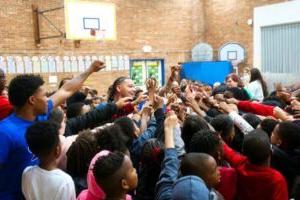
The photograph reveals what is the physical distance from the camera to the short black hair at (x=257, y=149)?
7.19 ft

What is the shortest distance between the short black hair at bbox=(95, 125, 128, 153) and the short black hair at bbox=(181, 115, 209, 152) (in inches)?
20.1

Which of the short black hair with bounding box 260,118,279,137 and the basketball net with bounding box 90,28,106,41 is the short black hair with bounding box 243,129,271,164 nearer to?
the short black hair with bounding box 260,118,279,137

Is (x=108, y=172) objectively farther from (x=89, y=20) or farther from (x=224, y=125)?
(x=89, y=20)

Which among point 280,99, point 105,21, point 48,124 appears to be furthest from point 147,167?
point 105,21

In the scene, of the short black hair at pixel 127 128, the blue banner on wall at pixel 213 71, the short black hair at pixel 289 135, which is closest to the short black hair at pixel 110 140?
the short black hair at pixel 127 128

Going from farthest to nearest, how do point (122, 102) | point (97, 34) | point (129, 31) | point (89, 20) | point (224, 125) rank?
point (129, 31) < point (97, 34) < point (89, 20) < point (122, 102) < point (224, 125)

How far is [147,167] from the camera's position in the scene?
222cm

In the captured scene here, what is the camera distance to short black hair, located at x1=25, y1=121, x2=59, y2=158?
184 cm

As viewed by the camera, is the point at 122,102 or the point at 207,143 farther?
the point at 122,102

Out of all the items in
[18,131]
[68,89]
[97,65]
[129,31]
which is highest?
[129,31]

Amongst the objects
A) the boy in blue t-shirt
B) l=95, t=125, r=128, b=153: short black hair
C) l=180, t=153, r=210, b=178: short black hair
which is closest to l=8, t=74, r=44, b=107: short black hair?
the boy in blue t-shirt

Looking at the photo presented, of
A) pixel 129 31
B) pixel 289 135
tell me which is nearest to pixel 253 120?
pixel 289 135

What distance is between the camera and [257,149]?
2.20 metres

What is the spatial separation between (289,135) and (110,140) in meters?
1.22
